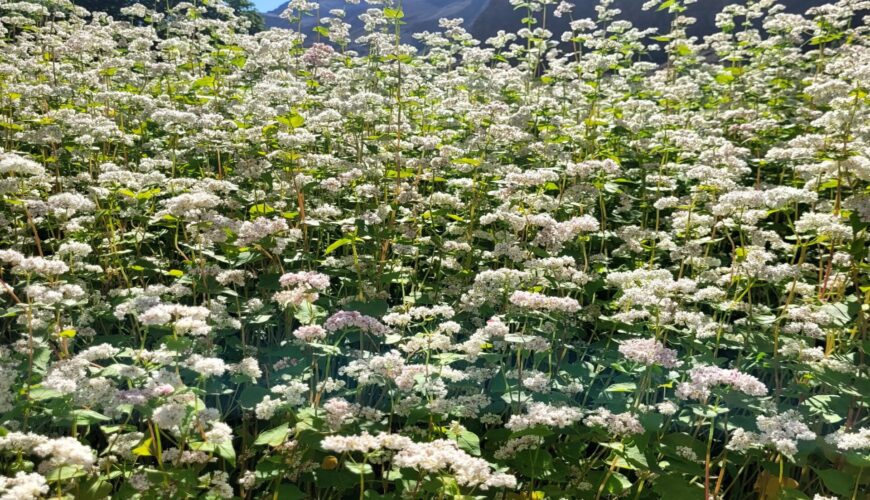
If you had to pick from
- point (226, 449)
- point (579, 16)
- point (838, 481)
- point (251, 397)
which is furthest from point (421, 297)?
point (579, 16)

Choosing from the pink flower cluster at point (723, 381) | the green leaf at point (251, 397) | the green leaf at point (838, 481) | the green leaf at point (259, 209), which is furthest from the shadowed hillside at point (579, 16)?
the green leaf at point (838, 481)

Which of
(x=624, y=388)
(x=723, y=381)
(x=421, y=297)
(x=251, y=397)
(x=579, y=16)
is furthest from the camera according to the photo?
(x=579, y=16)

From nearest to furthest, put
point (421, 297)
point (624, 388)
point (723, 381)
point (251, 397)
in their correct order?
point (723, 381), point (251, 397), point (624, 388), point (421, 297)

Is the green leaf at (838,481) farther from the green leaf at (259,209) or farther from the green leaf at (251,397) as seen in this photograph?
the green leaf at (259,209)

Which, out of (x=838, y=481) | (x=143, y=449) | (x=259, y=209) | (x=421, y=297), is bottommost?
(x=838, y=481)

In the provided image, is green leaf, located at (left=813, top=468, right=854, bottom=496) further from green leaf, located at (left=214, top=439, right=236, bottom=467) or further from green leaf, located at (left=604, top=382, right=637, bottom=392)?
green leaf, located at (left=214, top=439, right=236, bottom=467)

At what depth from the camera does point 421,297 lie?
4750 millimetres

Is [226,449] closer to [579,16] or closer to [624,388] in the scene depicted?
[624,388]

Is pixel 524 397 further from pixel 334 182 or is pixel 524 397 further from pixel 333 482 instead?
pixel 334 182

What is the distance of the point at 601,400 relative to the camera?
3908 millimetres

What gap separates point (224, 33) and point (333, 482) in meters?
6.38

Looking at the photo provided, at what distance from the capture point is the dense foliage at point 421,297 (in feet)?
10.0

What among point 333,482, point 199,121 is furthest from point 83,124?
point 333,482

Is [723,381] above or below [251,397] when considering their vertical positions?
above
